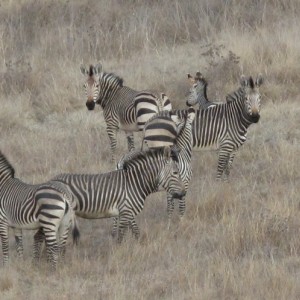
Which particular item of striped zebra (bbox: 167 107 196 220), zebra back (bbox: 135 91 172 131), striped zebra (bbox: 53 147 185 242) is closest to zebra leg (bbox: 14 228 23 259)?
striped zebra (bbox: 53 147 185 242)

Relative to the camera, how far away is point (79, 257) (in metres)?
9.90

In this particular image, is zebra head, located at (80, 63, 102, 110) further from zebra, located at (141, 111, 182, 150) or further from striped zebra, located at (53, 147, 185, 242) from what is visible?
striped zebra, located at (53, 147, 185, 242)

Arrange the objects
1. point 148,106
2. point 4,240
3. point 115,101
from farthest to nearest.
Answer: point 115,101, point 148,106, point 4,240

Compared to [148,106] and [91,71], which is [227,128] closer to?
[148,106]

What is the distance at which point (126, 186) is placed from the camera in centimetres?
1012

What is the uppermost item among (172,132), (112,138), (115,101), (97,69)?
(97,69)

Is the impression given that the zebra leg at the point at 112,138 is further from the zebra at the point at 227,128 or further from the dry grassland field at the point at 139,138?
the zebra at the point at 227,128

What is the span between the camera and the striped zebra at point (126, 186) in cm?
1005

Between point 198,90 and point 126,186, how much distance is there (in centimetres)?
467

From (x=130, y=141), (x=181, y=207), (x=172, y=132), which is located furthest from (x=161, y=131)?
(x=130, y=141)

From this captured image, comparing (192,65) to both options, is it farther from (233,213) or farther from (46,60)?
(233,213)

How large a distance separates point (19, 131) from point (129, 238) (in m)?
5.34

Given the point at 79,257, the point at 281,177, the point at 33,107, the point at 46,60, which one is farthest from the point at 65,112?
the point at 79,257

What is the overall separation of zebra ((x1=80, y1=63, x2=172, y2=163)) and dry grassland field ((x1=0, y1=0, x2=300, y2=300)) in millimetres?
415
